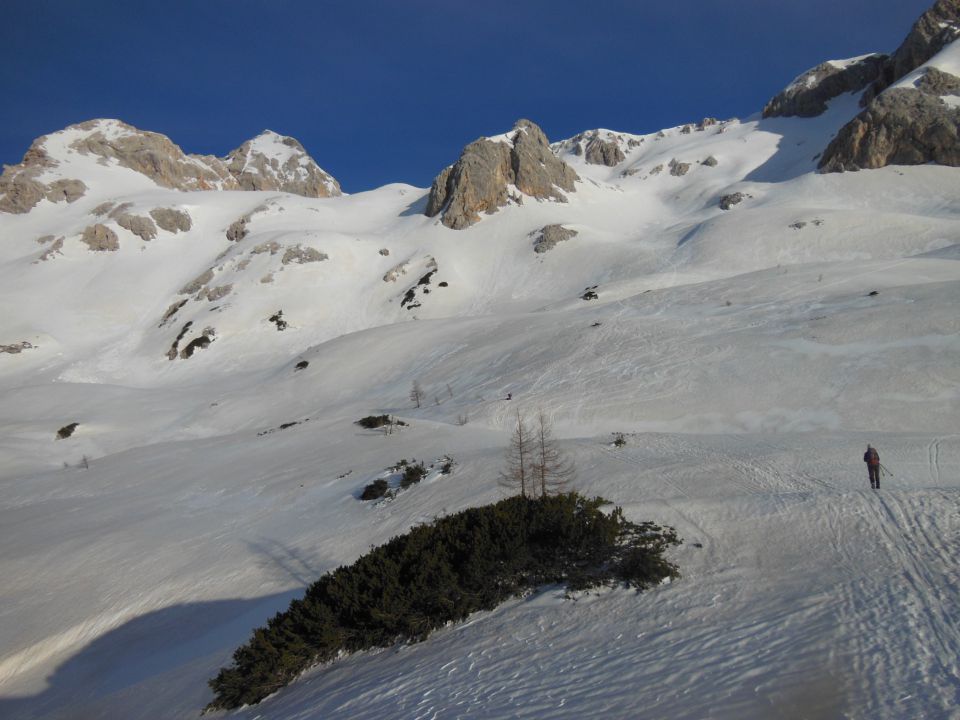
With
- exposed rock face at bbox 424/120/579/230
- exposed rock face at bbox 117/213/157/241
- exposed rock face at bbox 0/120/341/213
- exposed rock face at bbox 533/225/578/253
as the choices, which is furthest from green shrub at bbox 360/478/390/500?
exposed rock face at bbox 0/120/341/213

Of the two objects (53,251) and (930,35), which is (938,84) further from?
(53,251)

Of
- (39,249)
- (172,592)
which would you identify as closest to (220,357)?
(172,592)

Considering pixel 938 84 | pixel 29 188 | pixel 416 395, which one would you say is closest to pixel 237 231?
pixel 29 188

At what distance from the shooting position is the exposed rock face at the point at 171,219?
10100 cm

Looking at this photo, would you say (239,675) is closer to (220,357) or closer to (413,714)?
(413,714)

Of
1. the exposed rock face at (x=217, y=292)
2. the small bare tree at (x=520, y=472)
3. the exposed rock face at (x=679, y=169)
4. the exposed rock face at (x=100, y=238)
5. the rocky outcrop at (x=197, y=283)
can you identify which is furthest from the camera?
the exposed rock face at (x=679, y=169)

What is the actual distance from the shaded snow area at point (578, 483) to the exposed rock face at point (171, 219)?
131 ft

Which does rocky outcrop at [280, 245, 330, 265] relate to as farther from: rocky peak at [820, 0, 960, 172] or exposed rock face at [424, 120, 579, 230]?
rocky peak at [820, 0, 960, 172]

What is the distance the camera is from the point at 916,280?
31.4 m

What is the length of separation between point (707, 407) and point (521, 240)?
227 feet

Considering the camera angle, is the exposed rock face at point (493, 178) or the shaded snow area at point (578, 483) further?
the exposed rock face at point (493, 178)

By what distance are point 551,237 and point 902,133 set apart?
55.0m

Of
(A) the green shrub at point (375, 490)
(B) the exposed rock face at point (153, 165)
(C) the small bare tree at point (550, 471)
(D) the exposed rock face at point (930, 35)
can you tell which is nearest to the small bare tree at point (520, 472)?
(C) the small bare tree at point (550, 471)

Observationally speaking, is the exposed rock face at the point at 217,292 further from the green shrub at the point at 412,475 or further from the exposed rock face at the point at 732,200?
the exposed rock face at the point at 732,200
